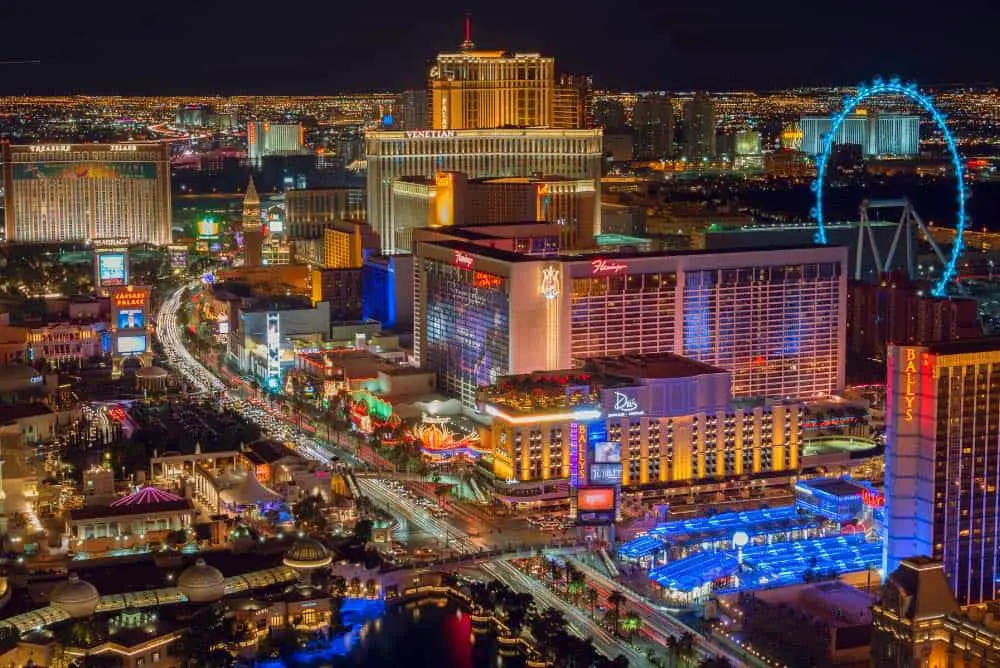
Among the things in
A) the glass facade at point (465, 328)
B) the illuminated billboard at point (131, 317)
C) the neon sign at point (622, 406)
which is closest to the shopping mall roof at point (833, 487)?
the neon sign at point (622, 406)

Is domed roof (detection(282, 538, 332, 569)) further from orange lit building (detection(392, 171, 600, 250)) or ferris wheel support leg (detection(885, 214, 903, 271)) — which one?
ferris wheel support leg (detection(885, 214, 903, 271))

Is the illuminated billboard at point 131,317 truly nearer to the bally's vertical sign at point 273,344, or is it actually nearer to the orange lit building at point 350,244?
the orange lit building at point 350,244

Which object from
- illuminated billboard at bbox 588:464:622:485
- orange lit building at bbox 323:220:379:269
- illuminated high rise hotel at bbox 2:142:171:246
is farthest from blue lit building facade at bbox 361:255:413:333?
illuminated high rise hotel at bbox 2:142:171:246

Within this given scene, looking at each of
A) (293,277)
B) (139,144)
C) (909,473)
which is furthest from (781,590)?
(139,144)


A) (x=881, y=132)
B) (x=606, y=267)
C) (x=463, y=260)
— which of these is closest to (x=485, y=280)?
(x=463, y=260)

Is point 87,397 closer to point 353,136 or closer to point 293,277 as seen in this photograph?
point 293,277
